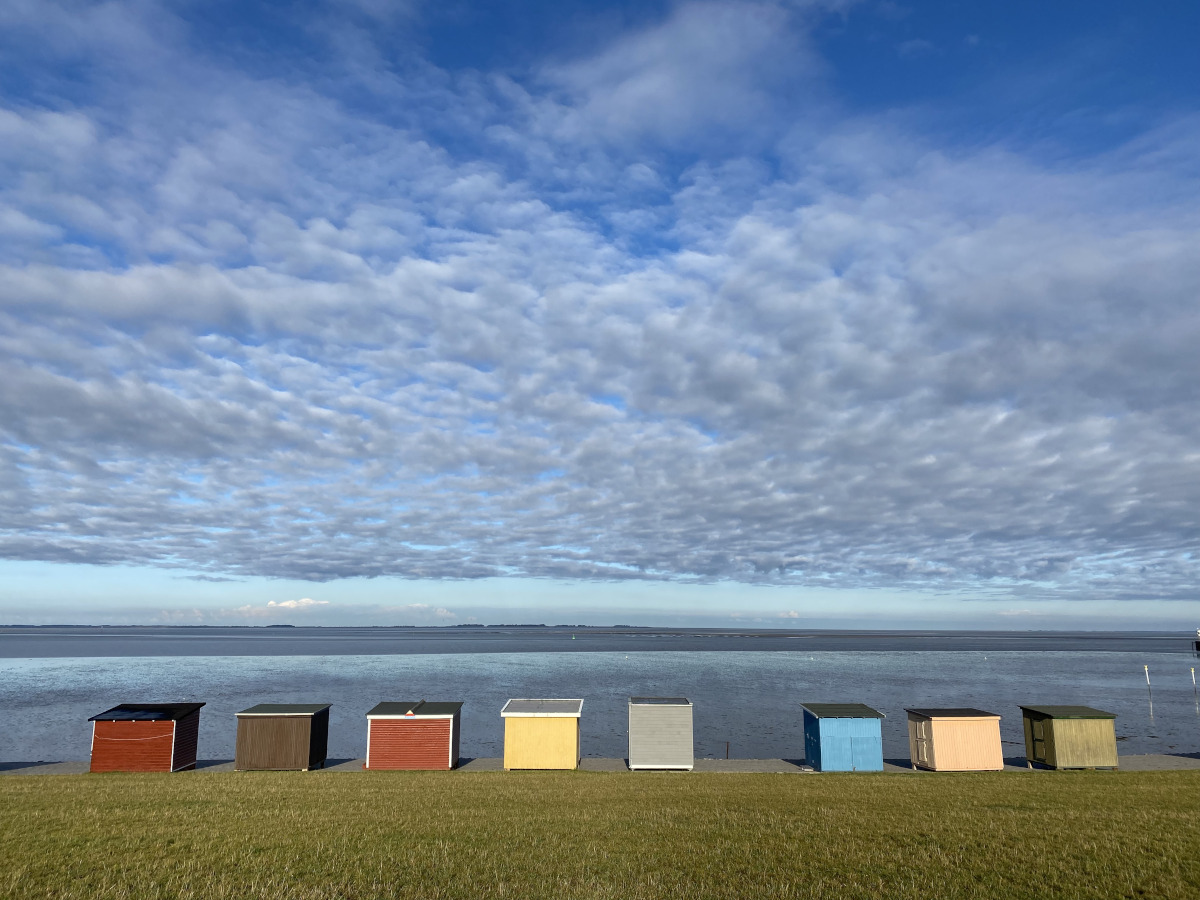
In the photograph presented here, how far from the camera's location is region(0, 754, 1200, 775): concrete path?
32.3 meters

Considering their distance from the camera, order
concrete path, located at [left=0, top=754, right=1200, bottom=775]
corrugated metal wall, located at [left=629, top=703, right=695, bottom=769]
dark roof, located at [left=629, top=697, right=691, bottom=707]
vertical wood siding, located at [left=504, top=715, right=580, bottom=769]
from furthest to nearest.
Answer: dark roof, located at [left=629, top=697, right=691, bottom=707]
vertical wood siding, located at [left=504, top=715, right=580, bottom=769]
corrugated metal wall, located at [left=629, top=703, right=695, bottom=769]
concrete path, located at [left=0, top=754, right=1200, bottom=775]

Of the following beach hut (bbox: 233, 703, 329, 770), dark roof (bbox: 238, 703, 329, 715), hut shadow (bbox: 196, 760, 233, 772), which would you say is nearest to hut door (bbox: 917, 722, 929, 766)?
beach hut (bbox: 233, 703, 329, 770)

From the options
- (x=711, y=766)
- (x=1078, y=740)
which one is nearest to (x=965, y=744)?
(x=1078, y=740)

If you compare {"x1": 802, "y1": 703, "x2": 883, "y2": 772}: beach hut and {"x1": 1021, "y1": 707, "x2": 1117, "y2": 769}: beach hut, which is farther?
{"x1": 1021, "y1": 707, "x2": 1117, "y2": 769}: beach hut

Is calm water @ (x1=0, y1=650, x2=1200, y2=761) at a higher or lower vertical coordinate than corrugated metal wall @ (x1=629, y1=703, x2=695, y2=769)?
lower

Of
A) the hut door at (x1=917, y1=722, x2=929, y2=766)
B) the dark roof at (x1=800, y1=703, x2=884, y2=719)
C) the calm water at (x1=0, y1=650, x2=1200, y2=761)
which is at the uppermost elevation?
the dark roof at (x1=800, y1=703, x2=884, y2=719)

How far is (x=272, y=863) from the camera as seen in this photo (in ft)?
49.9

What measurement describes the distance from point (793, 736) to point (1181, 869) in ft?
114

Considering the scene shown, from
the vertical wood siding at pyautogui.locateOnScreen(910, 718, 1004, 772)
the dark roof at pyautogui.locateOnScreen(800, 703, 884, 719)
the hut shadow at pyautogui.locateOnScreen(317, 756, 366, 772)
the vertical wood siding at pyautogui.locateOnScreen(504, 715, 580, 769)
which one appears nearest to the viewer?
the vertical wood siding at pyautogui.locateOnScreen(504, 715, 580, 769)

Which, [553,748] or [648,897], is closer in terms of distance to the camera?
[648,897]

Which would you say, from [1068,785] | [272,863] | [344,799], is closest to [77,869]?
[272,863]

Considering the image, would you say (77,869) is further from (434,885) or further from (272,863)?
(434,885)

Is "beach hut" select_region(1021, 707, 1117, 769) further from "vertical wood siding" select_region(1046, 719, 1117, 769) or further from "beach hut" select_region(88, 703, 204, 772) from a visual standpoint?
"beach hut" select_region(88, 703, 204, 772)

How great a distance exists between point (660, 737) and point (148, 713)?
23.8 metres
